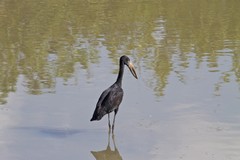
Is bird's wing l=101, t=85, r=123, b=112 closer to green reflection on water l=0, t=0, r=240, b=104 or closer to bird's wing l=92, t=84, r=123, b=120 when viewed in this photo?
bird's wing l=92, t=84, r=123, b=120

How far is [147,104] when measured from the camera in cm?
1320

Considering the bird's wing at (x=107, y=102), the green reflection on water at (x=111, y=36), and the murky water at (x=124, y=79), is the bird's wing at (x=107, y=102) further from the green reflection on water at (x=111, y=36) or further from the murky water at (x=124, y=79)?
the green reflection on water at (x=111, y=36)

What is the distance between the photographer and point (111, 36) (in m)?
19.6

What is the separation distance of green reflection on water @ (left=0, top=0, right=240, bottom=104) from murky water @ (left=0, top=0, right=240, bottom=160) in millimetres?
27

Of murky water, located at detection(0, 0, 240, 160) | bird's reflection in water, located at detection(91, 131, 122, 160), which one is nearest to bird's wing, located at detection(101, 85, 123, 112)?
murky water, located at detection(0, 0, 240, 160)

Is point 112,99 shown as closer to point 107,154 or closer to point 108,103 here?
point 108,103

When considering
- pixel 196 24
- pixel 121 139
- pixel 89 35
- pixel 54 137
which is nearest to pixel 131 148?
pixel 121 139

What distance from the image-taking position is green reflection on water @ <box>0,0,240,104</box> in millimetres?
16078

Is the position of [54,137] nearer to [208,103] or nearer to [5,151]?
[5,151]

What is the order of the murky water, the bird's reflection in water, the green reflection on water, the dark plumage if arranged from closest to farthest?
the bird's reflection in water < the murky water < the dark plumage < the green reflection on water

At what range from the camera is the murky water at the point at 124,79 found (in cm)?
1115

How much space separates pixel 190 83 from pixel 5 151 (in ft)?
16.1

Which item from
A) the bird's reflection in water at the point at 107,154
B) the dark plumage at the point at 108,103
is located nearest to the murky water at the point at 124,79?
the bird's reflection in water at the point at 107,154

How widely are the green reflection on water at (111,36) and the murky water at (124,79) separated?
27 mm
